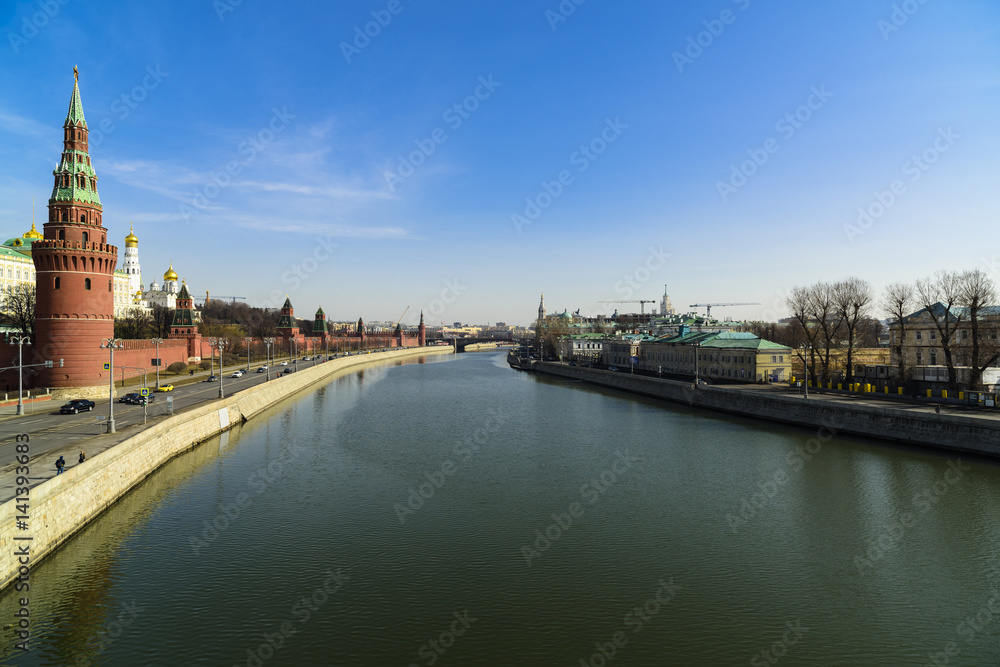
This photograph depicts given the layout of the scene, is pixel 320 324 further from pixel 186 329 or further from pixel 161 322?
pixel 186 329

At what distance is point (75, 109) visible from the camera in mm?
45094

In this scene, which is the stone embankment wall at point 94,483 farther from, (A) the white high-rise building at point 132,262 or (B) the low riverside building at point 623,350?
(A) the white high-rise building at point 132,262

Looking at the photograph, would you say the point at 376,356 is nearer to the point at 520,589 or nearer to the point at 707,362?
the point at 707,362

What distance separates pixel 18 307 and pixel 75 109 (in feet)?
125

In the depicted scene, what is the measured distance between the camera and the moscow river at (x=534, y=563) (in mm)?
14148

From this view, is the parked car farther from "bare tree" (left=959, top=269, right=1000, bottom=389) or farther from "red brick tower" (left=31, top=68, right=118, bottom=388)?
"bare tree" (left=959, top=269, right=1000, bottom=389)

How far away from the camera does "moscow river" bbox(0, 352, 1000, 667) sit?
14148mm

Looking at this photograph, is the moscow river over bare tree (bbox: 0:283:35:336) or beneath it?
beneath

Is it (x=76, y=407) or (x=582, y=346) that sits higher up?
(x=582, y=346)

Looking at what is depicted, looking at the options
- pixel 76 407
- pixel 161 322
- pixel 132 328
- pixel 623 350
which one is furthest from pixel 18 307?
pixel 623 350

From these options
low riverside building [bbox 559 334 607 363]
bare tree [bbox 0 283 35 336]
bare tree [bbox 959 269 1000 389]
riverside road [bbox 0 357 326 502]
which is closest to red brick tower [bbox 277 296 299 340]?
bare tree [bbox 0 283 35 336]

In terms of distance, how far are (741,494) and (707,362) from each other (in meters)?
47.5

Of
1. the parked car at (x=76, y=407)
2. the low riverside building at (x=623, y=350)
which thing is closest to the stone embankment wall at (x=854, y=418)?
the low riverside building at (x=623, y=350)

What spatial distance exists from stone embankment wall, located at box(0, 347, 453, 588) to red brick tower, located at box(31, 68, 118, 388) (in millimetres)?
13178
